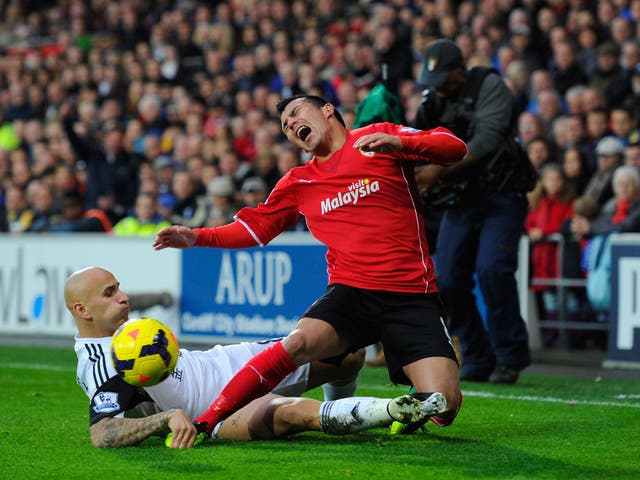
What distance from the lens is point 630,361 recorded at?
9547 millimetres

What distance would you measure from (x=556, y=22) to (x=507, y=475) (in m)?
9.80

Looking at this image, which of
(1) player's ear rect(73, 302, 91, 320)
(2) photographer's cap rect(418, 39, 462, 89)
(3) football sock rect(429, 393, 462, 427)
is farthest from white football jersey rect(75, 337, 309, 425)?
(2) photographer's cap rect(418, 39, 462, 89)

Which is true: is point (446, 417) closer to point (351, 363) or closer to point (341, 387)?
point (351, 363)

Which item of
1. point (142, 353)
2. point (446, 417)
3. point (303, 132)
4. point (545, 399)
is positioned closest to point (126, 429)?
point (142, 353)

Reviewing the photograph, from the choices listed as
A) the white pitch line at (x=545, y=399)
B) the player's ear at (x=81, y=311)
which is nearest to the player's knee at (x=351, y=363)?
the player's ear at (x=81, y=311)

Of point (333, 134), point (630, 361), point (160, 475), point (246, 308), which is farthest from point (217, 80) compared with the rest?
point (160, 475)

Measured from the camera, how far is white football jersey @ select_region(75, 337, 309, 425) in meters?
5.41

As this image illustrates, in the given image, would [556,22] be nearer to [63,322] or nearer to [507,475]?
[63,322]

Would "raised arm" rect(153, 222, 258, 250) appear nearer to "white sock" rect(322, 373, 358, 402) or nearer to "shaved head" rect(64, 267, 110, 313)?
"shaved head" rect(64, 267, 110, 313)

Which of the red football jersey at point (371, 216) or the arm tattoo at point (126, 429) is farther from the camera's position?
the red football jersey at point (371, 216)

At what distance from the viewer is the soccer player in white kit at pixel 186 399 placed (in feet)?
17.4

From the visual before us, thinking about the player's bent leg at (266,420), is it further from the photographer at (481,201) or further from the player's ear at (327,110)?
the photographer at (481,201)

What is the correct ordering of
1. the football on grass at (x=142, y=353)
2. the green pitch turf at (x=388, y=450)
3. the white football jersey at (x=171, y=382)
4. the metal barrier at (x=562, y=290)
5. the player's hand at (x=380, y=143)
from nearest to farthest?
the green pitch turf at (x=388, y=450), the football on grass at (x=142, y=353), the player's hand at (x=380, y=143), the white football jersey at (x=171, y=382), the metal barrier at (x=562, y=290)

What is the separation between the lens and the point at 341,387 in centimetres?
613
